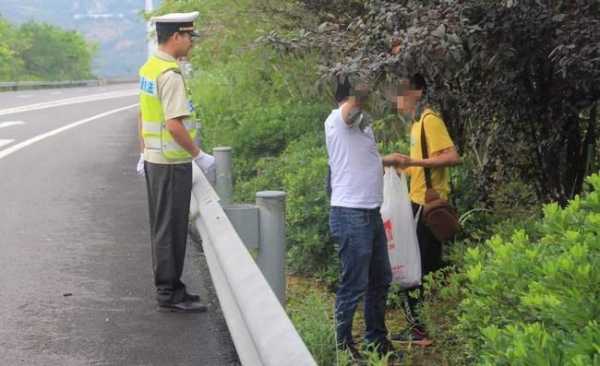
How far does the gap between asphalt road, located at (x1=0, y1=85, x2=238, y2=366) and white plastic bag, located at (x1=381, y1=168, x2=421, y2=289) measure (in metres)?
1.05

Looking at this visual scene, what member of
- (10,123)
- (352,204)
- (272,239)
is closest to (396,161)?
(352,204)

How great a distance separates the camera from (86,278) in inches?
284

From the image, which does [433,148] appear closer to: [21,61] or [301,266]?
[301,266]

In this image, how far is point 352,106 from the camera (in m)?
4.78

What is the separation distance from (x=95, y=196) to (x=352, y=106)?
24.1ft

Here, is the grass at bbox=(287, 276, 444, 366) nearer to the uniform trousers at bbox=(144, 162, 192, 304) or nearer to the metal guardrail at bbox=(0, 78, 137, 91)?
the uniform trousers at bbox=(144, 162, 192, 304)

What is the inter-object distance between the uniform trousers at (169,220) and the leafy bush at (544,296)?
264 cm

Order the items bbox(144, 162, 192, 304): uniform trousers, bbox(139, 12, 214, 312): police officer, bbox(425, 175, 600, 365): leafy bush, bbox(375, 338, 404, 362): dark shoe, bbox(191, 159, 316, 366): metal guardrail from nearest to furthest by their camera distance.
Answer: bbox(425, 175, 600, 365): leafy bush
bbox(191, 159, 316, 366): metal guardrail
bbox(375, 338, 404, 362): dark shoe
bbox(139, 12, 214, 312): police officer
bbox(144, 162, 192, 304): uniform trousers

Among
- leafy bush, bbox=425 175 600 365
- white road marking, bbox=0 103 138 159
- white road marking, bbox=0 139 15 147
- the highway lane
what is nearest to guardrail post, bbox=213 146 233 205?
leafy bush, bbox=425 175 600 365

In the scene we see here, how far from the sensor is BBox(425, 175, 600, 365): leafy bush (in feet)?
8.45

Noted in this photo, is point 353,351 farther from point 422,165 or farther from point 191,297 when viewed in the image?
point 191,297

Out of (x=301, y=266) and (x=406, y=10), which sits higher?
(x=406, y=10)

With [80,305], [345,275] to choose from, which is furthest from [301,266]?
[345,275]

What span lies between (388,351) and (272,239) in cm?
101
